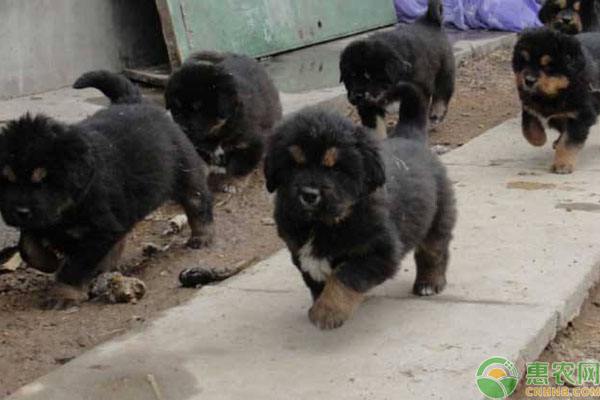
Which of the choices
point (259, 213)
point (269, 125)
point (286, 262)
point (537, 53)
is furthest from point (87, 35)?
point (286, 262)

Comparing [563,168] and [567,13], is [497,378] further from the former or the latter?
[567,13]

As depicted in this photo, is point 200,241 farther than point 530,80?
No

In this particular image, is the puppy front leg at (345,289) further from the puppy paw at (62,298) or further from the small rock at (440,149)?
the small rock at (440,149)

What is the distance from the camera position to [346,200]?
14.0 feet

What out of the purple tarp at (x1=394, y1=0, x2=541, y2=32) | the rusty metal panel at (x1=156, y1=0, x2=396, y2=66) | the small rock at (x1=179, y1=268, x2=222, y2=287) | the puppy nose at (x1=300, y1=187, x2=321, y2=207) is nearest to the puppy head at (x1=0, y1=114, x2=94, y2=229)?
the small rock at (x1=179, y1=268, x2=222, y2=287)

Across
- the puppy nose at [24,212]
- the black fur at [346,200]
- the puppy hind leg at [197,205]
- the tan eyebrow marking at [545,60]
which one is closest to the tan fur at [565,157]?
the tan eyebrow marking at [545,60]

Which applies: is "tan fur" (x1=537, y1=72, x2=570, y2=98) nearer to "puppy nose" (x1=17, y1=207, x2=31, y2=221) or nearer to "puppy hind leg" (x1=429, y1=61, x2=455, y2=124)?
"puppy hind leg" (x1=429, y1=61, x2=455, y2=124)

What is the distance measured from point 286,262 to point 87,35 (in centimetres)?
484

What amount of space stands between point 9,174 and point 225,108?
2.49 meters

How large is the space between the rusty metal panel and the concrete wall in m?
0.50

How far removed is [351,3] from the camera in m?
12.9

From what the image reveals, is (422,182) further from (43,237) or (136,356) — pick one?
(43,237)

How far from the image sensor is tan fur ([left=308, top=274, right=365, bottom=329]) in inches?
170

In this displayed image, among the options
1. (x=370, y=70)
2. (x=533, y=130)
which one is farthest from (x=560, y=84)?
(x=370, y=70)
